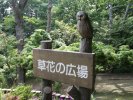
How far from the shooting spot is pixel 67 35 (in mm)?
12062

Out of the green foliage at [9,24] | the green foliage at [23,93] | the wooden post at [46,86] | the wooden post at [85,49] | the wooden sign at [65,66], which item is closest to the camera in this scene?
the wooden sign at [65,66]

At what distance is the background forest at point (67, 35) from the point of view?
9.19 m

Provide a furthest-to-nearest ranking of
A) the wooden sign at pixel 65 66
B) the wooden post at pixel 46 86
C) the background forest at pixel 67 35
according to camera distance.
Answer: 1. the background forest at pixel 67 35
2. the wooden post at pixel 46 86
3. the wooden sign at pixel 65 66

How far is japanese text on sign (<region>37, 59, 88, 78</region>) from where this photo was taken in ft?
10.5

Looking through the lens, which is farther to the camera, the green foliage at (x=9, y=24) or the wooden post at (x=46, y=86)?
the green foliage at (x=9, y=24)

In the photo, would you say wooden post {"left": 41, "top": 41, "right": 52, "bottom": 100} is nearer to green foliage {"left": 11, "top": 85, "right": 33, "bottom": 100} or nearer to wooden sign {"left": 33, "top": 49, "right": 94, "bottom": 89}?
wooden sign {"left": 33, "top": 49, "right": 94, "bottom": 89}

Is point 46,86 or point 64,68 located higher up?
point 64,68

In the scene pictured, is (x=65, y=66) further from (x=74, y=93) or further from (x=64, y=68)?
Answer: (x=74, y=93)

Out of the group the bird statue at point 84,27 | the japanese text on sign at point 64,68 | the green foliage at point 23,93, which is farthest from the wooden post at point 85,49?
the green foliage at point 23,93

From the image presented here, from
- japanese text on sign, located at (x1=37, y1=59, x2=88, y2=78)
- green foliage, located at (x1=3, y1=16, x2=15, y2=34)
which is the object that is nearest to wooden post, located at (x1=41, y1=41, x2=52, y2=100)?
japanese text on sign, located at (x1=37, y1=59, x2=88, y2=78)

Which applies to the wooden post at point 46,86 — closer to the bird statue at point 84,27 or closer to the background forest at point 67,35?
the bird statue at point 84,27

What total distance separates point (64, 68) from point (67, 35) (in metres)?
8.62

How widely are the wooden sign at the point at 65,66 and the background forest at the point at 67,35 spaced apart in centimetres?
323

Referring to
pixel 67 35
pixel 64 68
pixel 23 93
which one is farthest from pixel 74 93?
pixel 67 35
